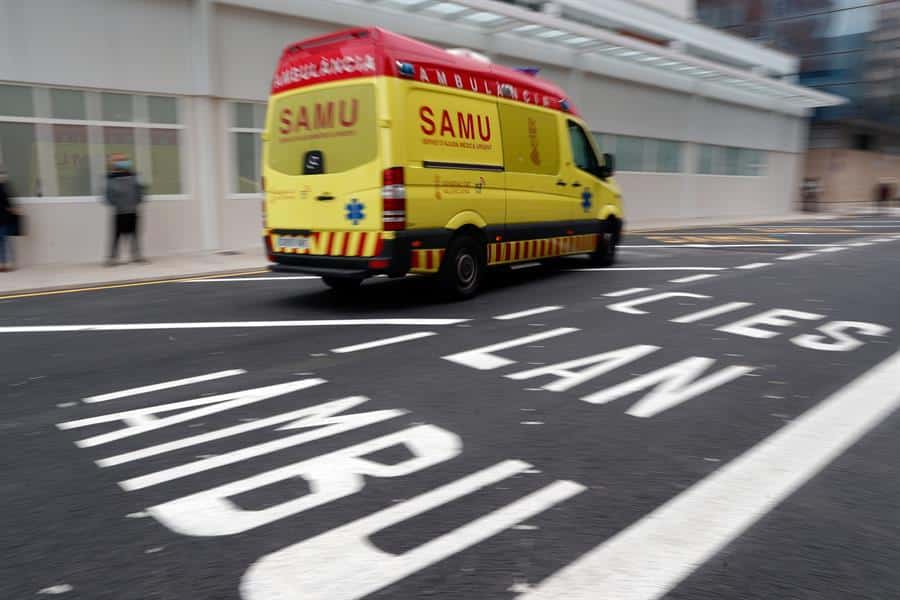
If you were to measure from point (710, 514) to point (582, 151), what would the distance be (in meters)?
7.89

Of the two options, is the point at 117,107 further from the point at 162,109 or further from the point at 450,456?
the point at 450,456

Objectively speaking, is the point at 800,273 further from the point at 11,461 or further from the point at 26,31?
the point at 26,31

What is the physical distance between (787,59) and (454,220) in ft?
116

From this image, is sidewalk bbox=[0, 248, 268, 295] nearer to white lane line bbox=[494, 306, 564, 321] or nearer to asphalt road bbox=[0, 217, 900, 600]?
asphalt road bbox=[0, 217, 900, 600]

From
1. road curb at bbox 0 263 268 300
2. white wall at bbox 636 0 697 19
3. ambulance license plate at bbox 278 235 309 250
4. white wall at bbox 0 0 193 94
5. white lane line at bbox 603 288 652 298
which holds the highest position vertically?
white wall at bbox 636 0 697 19

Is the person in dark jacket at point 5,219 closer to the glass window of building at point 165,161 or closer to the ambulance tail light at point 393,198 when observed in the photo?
the glass window of building at point 165,161

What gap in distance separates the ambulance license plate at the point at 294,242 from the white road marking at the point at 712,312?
3916 millimetres

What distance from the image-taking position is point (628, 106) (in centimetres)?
2452

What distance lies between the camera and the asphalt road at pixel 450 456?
8.13 feet

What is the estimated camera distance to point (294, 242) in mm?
7734

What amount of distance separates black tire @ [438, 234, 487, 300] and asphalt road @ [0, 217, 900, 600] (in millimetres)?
850

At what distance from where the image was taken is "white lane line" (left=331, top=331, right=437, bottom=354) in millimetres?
5668

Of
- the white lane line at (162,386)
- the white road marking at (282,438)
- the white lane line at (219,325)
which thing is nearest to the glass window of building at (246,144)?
the white lane line at (219,325)

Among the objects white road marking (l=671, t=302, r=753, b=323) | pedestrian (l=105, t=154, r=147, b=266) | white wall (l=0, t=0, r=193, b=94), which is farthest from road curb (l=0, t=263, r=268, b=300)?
white road marking (l=671, t=302, r=753, b=323)
